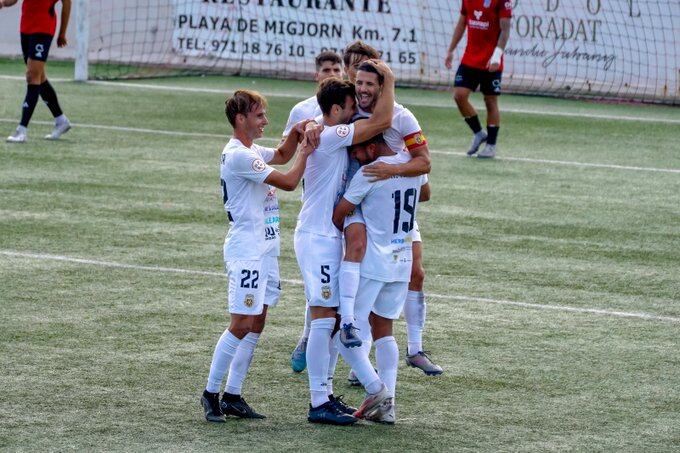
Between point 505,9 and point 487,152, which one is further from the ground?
point 505,9

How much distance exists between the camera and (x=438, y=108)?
18.7 m

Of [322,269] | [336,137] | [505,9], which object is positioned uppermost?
[505,9]

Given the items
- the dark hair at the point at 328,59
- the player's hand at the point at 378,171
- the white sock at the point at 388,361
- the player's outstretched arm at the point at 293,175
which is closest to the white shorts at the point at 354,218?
the player's hand at the point at 378,171

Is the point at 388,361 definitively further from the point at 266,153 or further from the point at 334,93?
the point at 334,93

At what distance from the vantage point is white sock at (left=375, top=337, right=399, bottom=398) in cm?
602

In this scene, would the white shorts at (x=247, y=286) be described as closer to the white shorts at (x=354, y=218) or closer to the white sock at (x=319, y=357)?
the white sock at (x=319, y=357)

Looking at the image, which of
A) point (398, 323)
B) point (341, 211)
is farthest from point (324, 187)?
point (398, 323)

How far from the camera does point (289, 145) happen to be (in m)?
6.12

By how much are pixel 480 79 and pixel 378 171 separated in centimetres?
899

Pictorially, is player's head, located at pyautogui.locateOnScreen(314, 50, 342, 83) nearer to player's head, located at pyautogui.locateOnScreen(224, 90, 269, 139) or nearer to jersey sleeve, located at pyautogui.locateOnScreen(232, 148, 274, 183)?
player's head, located at pyautogui.locateOnScreen(224, 90, 269, 139)

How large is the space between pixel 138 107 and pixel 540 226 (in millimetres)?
8474

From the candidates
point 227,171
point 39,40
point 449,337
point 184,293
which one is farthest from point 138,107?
point 227,171

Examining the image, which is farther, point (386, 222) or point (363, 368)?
point (386, 222)

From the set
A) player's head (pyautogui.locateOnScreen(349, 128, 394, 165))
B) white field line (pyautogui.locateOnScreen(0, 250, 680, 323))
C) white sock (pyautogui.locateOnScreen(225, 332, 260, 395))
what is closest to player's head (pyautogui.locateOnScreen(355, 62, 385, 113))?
player's head (pyautogui.locateOnScreen(349, 128, 394, 165))
